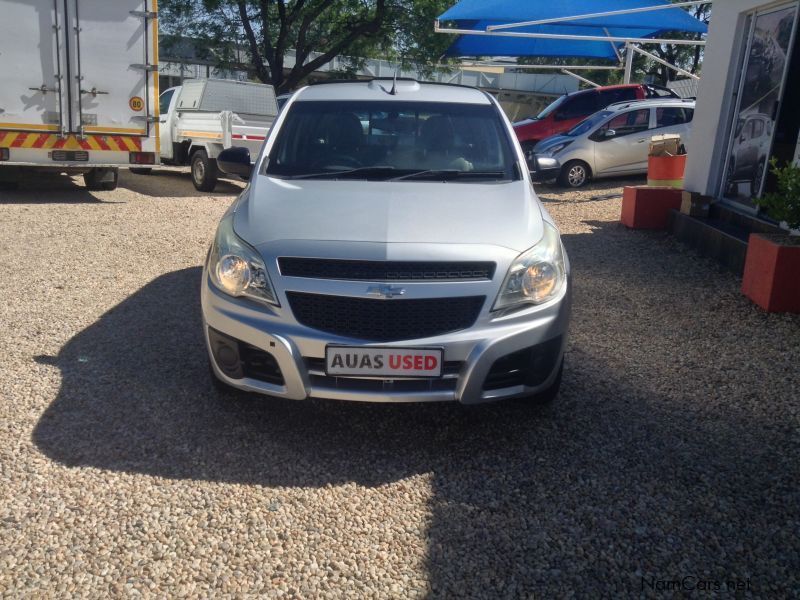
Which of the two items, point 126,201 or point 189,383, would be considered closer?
point 189,383

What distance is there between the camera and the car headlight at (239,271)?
145 inches

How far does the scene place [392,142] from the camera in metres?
4.87

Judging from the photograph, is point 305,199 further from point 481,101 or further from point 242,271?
point 481,101

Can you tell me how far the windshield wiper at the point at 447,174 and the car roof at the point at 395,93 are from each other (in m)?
0.70

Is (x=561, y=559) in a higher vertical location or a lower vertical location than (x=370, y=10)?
lower

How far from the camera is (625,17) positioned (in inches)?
643

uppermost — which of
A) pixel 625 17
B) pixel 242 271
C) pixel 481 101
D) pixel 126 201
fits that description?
pixel 625 17

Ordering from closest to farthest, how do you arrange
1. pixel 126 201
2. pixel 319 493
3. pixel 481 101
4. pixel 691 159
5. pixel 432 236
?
pixel 319 493
pixel 432 236
pixel 481 101
pixel 691 159
pixel 126 201

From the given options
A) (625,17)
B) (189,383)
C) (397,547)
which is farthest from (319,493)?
(625,17)

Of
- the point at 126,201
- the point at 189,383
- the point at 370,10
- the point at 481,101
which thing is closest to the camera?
the point at 189,383

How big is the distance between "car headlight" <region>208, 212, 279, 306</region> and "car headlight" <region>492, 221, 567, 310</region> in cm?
106

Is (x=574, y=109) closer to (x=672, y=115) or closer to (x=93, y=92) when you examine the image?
(x=672, y=115)

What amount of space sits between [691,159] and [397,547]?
8.77m

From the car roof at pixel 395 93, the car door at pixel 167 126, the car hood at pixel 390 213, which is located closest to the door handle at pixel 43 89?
the car door at pixel 167 126
